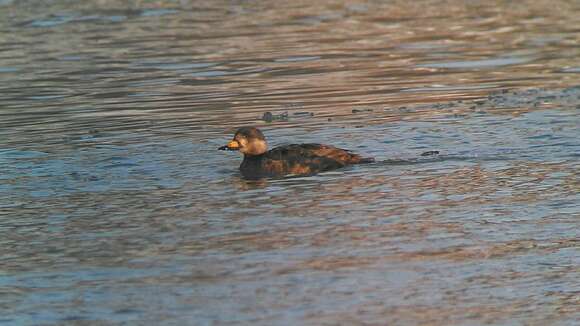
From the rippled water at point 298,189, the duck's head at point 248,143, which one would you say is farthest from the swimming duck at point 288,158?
the rippled water at point 298,189

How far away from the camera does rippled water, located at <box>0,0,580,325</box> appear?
7.98 m

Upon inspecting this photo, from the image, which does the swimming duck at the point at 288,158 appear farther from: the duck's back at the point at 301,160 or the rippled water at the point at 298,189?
the rippled water at the point at 298,189

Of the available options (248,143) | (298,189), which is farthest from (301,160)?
(248,143)

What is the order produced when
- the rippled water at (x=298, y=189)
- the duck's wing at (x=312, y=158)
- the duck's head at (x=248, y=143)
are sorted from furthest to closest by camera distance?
1. the duck's head at (x=248, y=143)
2. the duck's wing at (x=312, y=158)
3. the rippled water at (x=298, y=189)

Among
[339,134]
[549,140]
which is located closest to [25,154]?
[339,134]

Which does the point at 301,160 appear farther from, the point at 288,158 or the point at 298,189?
the point at 298,189

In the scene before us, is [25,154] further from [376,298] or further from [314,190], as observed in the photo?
[376,298]

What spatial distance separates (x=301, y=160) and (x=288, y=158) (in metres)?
0.14

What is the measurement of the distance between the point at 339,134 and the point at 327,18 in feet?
49.6

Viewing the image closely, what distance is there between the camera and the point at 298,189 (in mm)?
11359

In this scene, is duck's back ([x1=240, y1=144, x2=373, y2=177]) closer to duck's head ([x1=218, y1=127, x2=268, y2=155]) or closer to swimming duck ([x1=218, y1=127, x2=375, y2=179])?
swimming duck ([x1=218, y1=127, x2=375, y2=179])

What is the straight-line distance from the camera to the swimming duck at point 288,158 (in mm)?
11898

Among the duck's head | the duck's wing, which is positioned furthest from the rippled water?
the duck's head

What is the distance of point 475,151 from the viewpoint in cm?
1248
